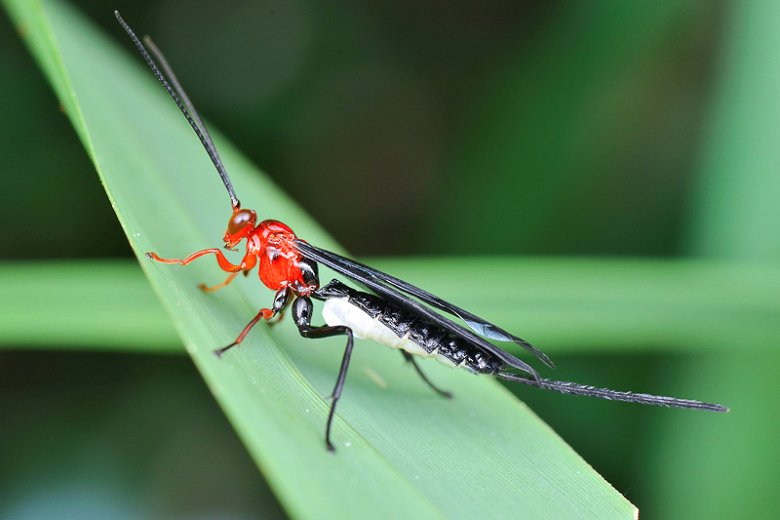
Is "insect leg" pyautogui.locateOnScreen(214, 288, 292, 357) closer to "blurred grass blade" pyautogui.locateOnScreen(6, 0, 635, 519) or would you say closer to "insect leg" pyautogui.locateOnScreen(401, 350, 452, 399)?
"blurred grass blade" pyautogui.locateOnScreen(6, 0, 635, 519)

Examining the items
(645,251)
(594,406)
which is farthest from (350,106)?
(594,406)

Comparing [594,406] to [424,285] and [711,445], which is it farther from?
[424,285]

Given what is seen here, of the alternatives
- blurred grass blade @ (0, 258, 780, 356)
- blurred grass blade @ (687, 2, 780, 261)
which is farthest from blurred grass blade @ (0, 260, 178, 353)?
blurred grass blade @ (687, 2, 780, 261)

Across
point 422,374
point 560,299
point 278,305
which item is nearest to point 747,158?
point 560,299

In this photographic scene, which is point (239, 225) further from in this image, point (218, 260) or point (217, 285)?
point (217, 285)

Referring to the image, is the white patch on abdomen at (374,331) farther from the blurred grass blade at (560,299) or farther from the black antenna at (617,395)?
the blurred grass blade at (560,299)
